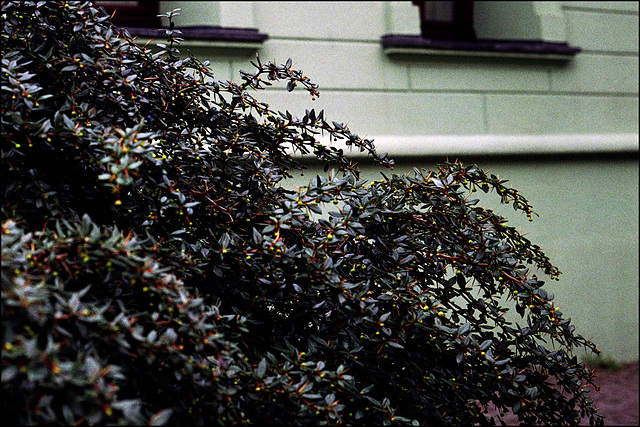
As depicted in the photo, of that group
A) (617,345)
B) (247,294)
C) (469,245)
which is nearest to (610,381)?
(617,345)

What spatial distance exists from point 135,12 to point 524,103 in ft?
10.6

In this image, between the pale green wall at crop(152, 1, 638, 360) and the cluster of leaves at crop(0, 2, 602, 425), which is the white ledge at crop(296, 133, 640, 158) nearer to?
the pale green wall at crop(152, 1, 638, 360)

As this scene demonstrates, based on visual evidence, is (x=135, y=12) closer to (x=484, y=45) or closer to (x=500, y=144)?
(x=484, y=45)

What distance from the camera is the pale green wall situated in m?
5.09

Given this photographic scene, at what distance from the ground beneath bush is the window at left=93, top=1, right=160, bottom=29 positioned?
373cm

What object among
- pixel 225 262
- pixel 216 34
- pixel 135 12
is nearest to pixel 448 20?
pixel 216 34

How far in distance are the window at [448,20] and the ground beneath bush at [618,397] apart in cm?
312

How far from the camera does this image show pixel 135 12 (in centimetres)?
506

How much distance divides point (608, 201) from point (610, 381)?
159 centimetres

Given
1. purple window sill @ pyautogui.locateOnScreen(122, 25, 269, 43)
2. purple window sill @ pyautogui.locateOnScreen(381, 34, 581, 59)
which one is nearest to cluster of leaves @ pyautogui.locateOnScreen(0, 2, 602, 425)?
purple window sill @ pyautogui.locateOnScreen(122, 25, 269, 43)

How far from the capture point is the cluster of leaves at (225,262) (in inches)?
62.6

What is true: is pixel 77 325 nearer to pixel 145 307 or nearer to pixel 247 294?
pixel 145 307

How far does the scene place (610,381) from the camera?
534cm

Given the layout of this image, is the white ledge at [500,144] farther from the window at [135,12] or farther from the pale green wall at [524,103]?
the window at [135,12]
